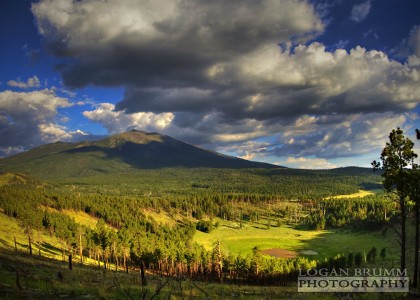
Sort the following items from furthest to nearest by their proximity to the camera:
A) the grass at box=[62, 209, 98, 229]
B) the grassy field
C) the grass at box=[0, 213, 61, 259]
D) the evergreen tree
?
the grass at box=[62, 209, 98, 229], the grassy field, the grass at box=[0, 213, 61, 259], the evergreen tree

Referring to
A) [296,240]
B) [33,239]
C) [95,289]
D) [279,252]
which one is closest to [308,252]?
[279,252]

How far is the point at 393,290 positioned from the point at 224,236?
15062 centimetres

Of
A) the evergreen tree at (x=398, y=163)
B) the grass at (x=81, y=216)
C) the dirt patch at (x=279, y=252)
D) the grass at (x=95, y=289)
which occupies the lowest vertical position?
the dirt patch at (x=279, y=252)

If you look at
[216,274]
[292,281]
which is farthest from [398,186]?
[216,274]

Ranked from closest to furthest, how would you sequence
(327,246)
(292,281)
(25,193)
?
1. (292,281)
2. (327,246)
3. (25,193)

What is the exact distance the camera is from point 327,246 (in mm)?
150000

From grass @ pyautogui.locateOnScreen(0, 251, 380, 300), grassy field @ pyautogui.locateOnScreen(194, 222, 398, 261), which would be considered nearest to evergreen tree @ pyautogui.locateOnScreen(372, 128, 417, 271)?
grass @ pyautogui.locateOnScreen(0, 251, 380, 300)

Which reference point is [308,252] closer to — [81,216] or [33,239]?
[33,239]

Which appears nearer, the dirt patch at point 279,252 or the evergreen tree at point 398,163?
the evergreen tree at point 398,163

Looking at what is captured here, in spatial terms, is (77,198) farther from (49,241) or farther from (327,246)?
(327,246)

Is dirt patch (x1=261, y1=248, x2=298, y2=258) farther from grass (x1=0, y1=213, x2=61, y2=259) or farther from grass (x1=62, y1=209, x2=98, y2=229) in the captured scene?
grass (x1=62, y1=209, x2=98, y2=229)

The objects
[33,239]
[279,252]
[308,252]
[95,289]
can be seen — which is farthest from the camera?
[279,252]

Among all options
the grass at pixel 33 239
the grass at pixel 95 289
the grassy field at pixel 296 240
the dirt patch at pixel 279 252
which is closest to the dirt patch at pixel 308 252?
the grassy field at pixel 296 240

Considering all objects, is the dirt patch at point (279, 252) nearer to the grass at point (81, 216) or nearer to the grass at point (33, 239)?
the grass at point (33, 239)
